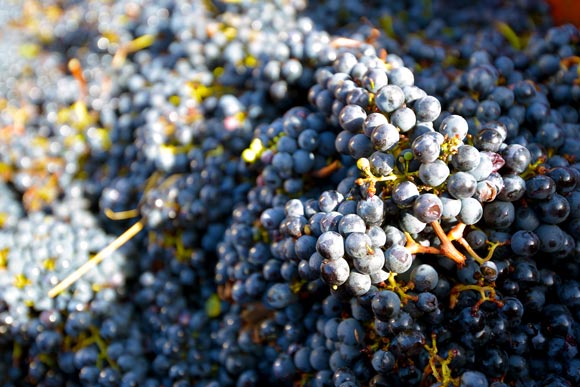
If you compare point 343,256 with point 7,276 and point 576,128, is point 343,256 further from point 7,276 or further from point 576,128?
point 7,276

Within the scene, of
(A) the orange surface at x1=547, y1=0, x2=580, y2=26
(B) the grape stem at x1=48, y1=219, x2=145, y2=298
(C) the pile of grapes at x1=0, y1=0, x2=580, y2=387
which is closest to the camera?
(C) the pile of grapes at x1=0, y1=0, x2=580, y2=387

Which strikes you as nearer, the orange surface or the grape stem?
the grape stem

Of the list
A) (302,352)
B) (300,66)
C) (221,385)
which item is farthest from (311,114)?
(221,385)

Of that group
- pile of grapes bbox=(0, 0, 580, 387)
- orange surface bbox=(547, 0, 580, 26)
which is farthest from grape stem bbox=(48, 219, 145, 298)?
orange surface bbox=(547, 0, 580, 26)

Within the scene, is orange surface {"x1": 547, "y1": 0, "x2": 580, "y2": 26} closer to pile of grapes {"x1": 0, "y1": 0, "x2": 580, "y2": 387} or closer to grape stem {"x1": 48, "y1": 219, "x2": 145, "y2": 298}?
pile of grapes {"x1": 0, "y1": 0, "x2": 580, "y2": 387}

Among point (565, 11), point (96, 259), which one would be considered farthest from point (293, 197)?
point (565, 11)

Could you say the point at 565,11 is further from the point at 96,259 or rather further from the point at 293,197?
the point at 96,259
